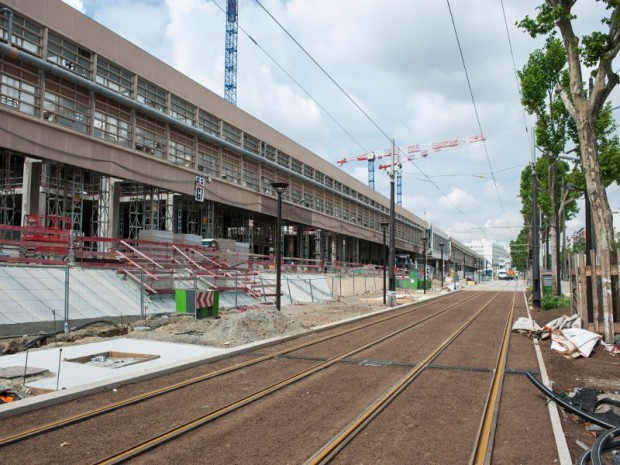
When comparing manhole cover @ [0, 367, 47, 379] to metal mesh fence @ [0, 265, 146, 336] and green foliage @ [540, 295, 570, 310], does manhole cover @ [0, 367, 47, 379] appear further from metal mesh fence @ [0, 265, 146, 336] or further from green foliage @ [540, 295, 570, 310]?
green foliage @ [540, 295, 570, 310]

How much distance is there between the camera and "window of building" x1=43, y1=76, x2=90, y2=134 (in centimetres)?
2380

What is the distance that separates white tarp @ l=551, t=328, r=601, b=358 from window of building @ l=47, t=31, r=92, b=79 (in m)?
24.4

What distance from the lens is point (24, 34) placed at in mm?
22234

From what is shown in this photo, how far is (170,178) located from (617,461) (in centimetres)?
2961

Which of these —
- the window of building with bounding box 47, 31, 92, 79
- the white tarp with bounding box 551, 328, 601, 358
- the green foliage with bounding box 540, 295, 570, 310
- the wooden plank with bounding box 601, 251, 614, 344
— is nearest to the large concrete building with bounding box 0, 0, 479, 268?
the window of building with bounding box 47, 31, 92, 79

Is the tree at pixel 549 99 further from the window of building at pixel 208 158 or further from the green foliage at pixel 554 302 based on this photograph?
the window of building at pixel 208 158

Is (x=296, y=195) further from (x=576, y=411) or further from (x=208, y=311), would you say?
(x=576, y=411)

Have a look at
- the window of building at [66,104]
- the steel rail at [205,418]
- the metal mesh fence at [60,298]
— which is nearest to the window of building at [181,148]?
the window of building at [66,104]

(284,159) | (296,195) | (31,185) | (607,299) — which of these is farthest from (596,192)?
(296,195)

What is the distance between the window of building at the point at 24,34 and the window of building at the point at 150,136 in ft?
23.3

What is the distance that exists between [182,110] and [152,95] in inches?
120

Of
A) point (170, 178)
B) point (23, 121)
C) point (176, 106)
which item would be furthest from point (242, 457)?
point (176, 106)

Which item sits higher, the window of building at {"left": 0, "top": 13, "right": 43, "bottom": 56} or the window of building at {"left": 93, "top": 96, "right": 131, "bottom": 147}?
the window of building at {"left": 0, "top": 13, "right": 43, "bottom": 56}

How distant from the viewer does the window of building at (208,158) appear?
35.1 metres
